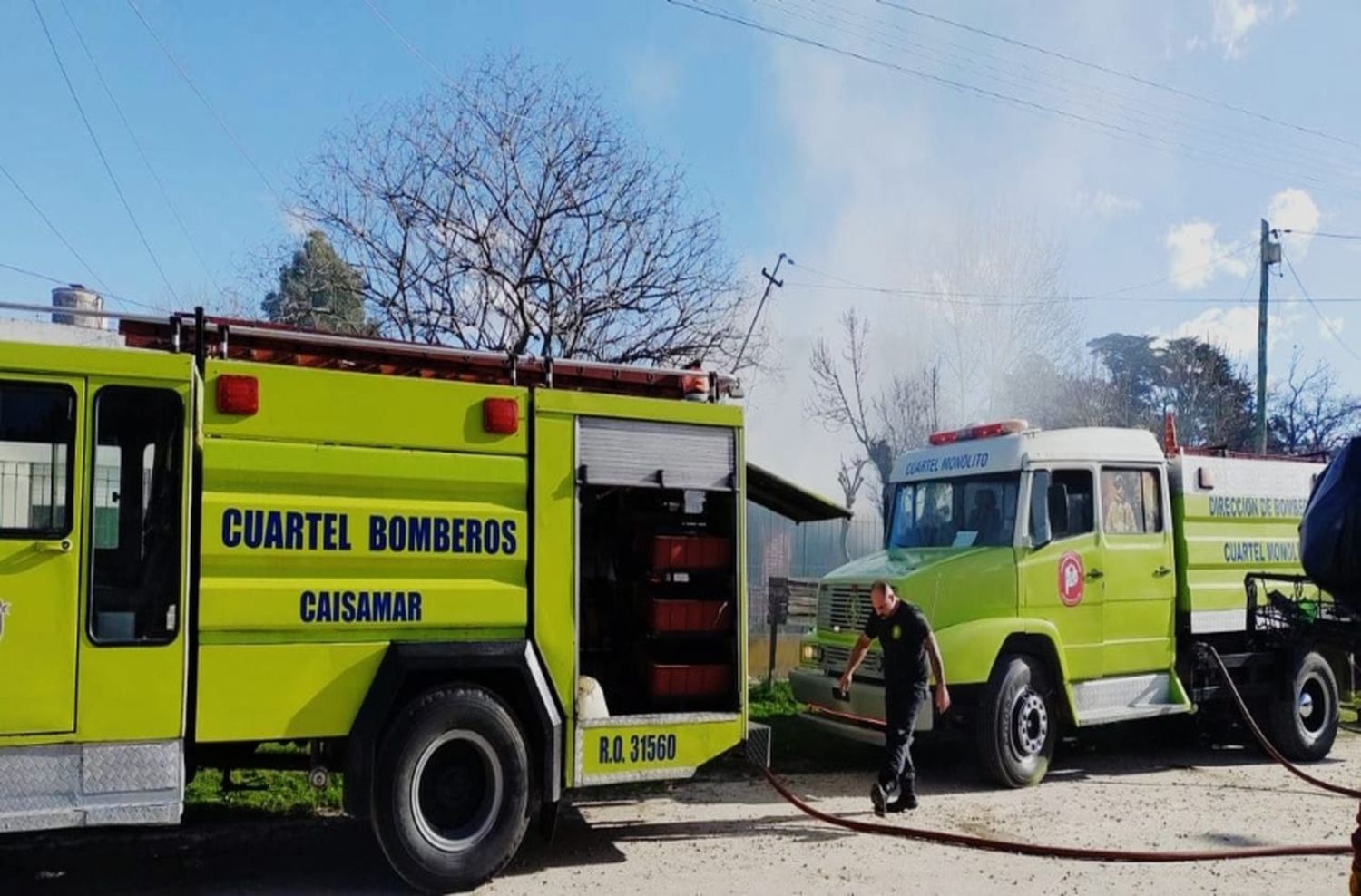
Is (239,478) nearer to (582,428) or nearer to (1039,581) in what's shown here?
(582,428)

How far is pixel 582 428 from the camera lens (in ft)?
23.2

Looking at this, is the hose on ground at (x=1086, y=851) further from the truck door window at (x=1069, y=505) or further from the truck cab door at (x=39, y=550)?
the truck cab door at (x=39, y=550)

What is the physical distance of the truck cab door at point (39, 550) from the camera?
5.55m

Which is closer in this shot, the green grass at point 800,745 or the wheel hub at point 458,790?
the wheel hub at point 458,790

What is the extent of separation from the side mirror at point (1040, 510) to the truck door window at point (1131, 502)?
71 cm

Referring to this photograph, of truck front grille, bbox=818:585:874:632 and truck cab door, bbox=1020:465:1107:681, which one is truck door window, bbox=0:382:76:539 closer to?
truck front grille, bbox=818:585:874:632

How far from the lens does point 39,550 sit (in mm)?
5621

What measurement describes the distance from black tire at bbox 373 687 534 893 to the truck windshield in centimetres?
517

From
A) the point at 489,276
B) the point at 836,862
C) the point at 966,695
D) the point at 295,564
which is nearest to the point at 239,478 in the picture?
the point at 295,564

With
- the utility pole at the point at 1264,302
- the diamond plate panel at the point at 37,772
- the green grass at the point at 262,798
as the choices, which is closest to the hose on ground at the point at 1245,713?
the green grass at the point at 262,798

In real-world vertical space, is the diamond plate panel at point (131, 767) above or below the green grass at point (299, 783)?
above

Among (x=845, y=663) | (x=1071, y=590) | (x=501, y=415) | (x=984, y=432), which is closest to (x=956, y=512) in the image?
(x=984, y=432)

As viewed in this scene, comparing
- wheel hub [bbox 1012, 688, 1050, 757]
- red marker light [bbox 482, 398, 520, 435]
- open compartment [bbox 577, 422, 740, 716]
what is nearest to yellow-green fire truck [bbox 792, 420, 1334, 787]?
wheel hub [bbox 1012, 688, 1050, 757]

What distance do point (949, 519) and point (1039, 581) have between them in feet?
3.46
